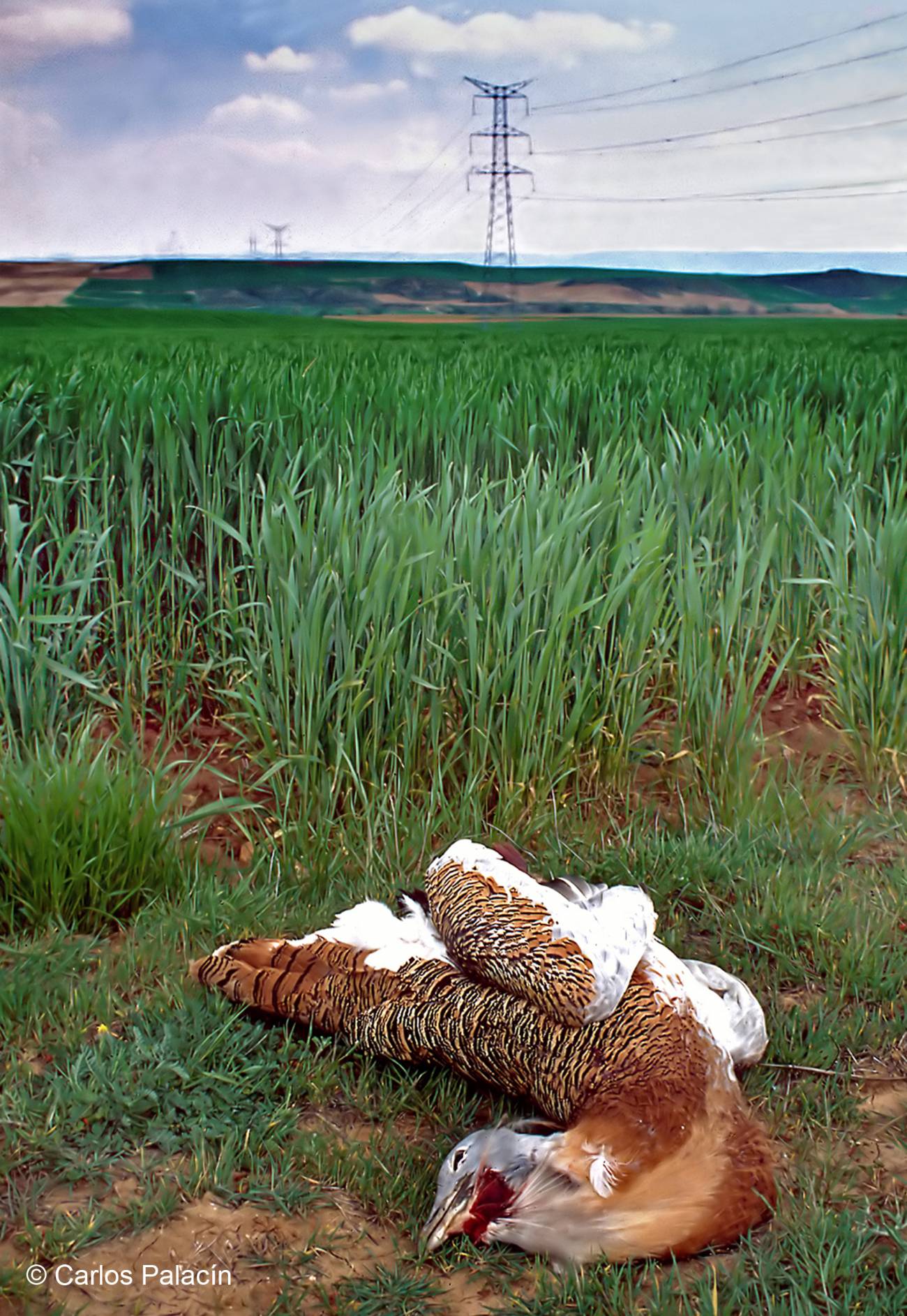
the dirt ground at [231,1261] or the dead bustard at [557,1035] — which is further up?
the dead bustard at [557,1035]

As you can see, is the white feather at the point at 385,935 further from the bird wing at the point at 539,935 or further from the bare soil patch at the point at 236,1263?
the bare soil patch at the point at 236,1263

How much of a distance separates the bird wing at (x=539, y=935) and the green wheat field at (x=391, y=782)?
22cm

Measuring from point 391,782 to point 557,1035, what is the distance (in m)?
0.92

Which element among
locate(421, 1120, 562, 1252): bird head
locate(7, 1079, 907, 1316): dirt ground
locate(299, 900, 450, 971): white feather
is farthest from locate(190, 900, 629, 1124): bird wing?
locate(7, 1079, 907, 1316): dirt ground

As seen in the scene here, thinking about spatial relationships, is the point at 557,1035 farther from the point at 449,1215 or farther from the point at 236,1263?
the point at 236,1263

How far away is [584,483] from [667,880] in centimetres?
102

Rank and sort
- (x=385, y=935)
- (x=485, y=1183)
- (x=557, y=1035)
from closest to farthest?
(x=485, y=1183) → (x=557, y=1035) → (x=385, y=935)

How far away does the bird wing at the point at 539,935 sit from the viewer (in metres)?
1.35

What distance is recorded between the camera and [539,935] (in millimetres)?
1382

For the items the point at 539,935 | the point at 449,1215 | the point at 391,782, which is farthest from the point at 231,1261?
the point at 391,782

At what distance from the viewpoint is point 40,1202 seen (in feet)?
4.33

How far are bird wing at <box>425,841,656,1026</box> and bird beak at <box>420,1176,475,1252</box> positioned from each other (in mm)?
232

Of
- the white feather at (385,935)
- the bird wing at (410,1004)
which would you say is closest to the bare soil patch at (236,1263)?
the bird wing at (410,1004)

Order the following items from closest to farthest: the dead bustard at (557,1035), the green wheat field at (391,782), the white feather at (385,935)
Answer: the dead bustard at (557,1035) < the green wheat field at (391,782) < the white feather at (385,935)
